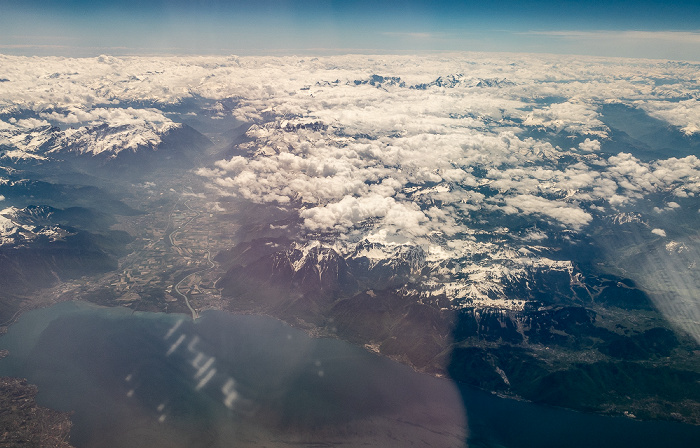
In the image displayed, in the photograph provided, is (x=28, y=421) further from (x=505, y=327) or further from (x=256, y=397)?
(x=505, y=327)

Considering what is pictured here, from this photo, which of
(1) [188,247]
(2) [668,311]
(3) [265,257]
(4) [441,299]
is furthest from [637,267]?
(1) [188,247]

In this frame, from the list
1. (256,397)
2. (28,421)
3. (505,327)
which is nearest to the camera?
(28,421)

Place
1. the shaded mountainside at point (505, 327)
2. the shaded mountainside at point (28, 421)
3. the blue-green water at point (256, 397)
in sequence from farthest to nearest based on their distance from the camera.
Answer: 1. the shaded mountainside at point (505, 327)
2. the blue-green water at point (256, 397)
3. the shaded mountainside at point (28, 421)

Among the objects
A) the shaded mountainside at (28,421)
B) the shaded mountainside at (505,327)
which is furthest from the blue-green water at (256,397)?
the shaded mountainside at (505,327)

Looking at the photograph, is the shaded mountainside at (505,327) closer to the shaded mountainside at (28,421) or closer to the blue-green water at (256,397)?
the blue-green water at (256,397)

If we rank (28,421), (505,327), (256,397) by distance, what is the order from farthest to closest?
(505,327) < (256,397) < (28,421)

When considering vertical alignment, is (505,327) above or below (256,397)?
below

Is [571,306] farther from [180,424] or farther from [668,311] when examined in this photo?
[180,424]

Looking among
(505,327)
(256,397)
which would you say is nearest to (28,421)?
(256,397)
